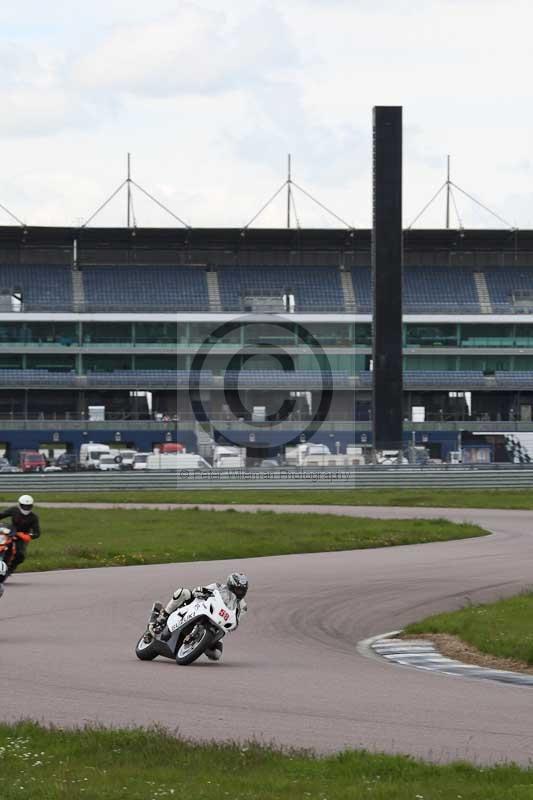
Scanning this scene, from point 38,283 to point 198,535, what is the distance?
64319 millimetres

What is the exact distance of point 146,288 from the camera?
96438mm

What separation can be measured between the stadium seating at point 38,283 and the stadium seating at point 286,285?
10658 millimetres

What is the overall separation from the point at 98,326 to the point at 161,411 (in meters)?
7.04

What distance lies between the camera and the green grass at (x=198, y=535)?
29328 millimetres

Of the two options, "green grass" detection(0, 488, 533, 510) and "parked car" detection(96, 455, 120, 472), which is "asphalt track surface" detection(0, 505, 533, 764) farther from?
"parked car" detection(96, 455, 120, 472)

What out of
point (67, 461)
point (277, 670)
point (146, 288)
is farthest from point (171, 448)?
point (277, 670)

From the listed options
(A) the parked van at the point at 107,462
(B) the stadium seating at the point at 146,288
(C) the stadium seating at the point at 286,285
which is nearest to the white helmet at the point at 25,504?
(A) the parked van at the point at 107,462

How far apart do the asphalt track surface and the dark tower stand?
36699 mm

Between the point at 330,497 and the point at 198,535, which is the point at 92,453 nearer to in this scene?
the point at 330,497

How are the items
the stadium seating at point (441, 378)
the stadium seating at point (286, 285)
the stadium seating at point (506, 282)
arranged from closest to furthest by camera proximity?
the stadium seating at point (441, 378) < the stadium seating at point (286, 285) < the stadium seating at point (506, 282)

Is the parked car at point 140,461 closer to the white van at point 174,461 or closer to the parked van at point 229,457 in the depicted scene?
the white van at point 174,461

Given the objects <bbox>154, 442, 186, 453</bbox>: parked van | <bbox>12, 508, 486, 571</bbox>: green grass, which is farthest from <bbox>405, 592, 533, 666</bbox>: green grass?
<bbox>154, 442, 186, 453</bbox>: parked van

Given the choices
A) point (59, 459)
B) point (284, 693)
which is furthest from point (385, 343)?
point (284, 693)

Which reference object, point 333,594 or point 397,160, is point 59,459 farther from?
point 333,594
